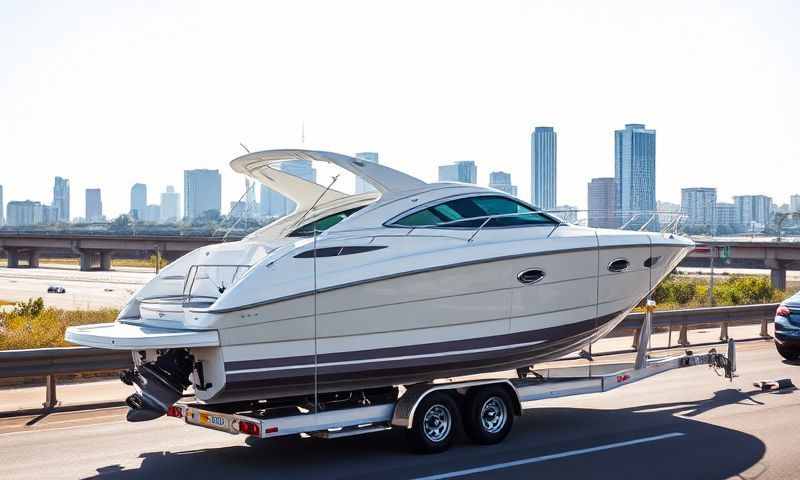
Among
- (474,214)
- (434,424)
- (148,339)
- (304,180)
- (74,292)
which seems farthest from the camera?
(74,292)

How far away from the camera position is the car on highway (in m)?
15.9

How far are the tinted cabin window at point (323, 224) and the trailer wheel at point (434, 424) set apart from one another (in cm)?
243

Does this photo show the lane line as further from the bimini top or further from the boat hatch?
the bimini top

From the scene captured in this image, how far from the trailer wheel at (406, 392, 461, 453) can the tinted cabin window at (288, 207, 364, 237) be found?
7.96 feet

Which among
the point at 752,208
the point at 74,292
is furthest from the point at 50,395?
the point at 752,208

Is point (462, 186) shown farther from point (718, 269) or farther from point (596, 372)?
point (718, 269)

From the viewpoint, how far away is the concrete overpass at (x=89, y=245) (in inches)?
2654

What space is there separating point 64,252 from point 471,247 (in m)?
93.6

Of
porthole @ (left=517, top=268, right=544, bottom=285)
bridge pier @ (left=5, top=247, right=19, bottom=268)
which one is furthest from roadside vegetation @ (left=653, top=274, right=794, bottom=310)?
bridge pier @ (left=5, top=247, right=19, bottom=268)

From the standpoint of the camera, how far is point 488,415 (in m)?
9.60

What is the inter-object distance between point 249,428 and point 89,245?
81.1 metres

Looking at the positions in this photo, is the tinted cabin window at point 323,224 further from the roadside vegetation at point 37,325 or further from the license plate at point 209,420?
the roadside vegetation at point 37,325

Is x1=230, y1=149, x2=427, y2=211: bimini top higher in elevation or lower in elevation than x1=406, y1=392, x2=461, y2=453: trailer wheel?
higher

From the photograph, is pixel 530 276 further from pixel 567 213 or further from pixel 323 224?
pixel 323 224
